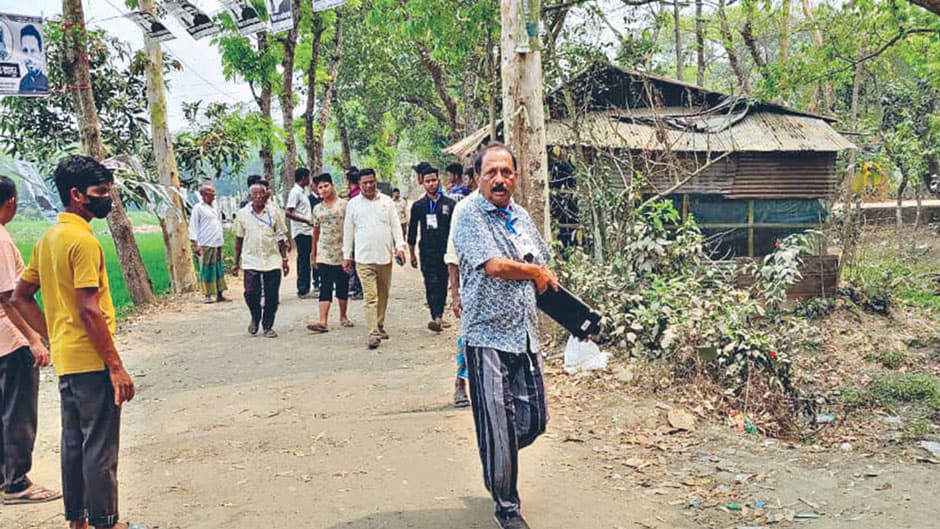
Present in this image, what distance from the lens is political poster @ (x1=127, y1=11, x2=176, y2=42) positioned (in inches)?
428

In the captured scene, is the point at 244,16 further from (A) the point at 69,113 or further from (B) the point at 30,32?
(A) the point at 69,113

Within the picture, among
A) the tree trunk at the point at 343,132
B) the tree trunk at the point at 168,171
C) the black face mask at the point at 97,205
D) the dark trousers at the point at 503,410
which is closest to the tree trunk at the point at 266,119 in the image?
the tree trunk at the point at 168,171

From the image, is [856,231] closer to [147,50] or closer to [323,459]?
[323,459]

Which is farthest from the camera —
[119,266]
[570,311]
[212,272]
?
[119,266]

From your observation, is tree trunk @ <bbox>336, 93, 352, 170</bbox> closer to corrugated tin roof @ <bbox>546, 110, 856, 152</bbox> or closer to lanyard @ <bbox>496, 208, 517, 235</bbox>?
corrugated tin roof @ <bbox>546, 110, 856, 152</bbox>

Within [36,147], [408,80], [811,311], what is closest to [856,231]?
[811,311]

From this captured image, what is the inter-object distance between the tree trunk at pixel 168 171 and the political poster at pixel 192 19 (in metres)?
2.78

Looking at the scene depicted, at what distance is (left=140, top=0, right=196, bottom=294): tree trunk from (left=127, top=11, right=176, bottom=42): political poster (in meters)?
1.62

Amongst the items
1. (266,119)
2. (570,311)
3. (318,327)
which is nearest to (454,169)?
(318,327)

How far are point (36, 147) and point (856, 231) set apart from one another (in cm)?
1327

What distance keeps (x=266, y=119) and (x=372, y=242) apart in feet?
30.9

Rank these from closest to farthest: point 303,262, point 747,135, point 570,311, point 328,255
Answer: point 570,311
point 328,255
point 303,262
point 747,135

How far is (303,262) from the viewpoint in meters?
11.6

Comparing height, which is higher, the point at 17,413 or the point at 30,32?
the point at 30,32
